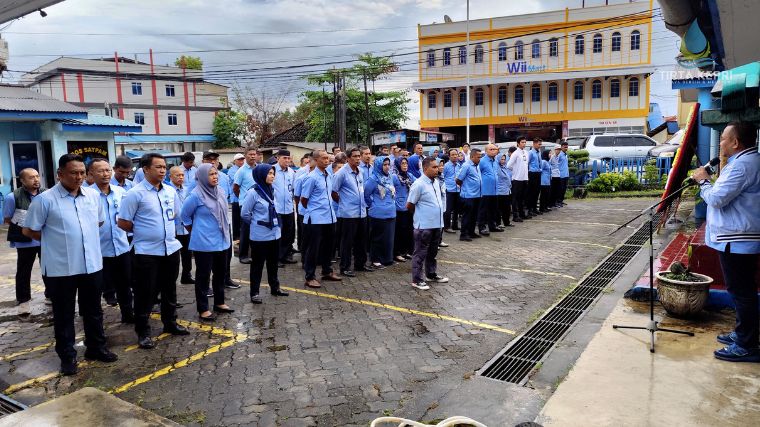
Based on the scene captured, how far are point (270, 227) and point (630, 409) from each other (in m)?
4.24

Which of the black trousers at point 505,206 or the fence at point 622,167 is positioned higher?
the fence at point 622,167

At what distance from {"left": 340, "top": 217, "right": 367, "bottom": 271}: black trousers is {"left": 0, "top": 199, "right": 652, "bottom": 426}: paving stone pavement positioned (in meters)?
0.36

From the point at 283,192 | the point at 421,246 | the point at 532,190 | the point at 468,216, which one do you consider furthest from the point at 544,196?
the point at 283,192

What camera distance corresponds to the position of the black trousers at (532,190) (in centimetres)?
1316

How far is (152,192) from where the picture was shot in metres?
5.23

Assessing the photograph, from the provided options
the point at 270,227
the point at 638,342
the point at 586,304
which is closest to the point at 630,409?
the point at 638,342

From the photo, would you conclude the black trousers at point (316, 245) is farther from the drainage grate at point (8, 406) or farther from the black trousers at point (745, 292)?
the black trousers at point (745, 292)

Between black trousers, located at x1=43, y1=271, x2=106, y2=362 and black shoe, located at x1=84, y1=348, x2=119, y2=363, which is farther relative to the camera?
black shoe, located at x1=84, y1=348, x2=119, y2=363

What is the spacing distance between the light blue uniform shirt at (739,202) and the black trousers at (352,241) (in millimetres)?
4862

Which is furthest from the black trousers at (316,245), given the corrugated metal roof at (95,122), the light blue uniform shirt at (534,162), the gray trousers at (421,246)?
the corrugated metal roof at (95,122)

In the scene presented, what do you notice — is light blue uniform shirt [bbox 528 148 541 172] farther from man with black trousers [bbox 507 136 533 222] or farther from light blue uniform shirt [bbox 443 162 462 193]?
light blue uniform shirt [bbox 443 162 462 193]

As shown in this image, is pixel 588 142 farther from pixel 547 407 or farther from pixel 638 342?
pixel 547 407

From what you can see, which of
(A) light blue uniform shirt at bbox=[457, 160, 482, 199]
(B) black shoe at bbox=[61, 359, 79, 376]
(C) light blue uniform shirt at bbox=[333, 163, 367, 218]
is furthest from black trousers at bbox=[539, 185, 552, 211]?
(B) black shoe at bbox=[61, 359, 79, 376]

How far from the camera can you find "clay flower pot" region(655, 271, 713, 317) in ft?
16.6
